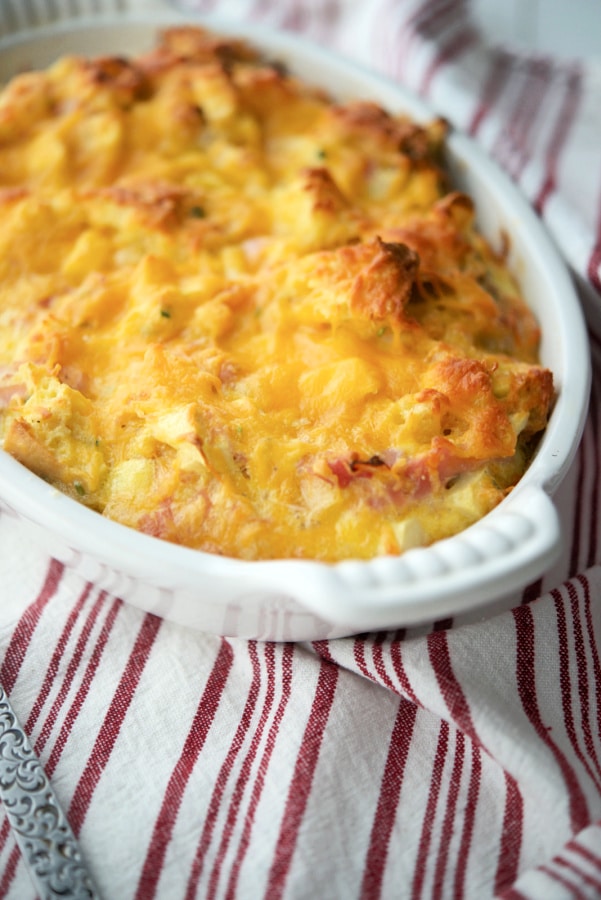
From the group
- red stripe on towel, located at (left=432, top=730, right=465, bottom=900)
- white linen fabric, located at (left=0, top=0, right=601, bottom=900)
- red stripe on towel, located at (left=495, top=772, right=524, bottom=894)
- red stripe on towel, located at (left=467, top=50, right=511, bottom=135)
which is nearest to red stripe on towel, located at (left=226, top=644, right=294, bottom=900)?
white linen fabric, located at (left=0, top=0, right=601, bottom=900)

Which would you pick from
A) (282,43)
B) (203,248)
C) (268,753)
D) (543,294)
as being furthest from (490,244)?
(268,753)

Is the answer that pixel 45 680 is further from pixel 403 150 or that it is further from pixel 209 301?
pixel 403 150

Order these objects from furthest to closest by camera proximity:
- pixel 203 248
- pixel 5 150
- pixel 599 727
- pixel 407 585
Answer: pixel 5 150 → pixel 203 248 → pixel 599 727 → pixel 407 585

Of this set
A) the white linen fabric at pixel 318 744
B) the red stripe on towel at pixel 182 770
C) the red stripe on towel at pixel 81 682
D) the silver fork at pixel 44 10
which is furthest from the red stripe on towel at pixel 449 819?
the silver fork at pixel 44 10

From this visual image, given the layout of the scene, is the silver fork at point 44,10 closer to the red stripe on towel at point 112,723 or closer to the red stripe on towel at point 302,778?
the red stripe on towel at point 112,723

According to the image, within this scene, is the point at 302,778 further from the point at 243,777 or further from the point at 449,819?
the point at 449,819

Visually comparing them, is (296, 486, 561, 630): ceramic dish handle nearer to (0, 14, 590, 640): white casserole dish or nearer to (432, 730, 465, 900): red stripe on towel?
(0, 14, 590, 640): white casserole dish
